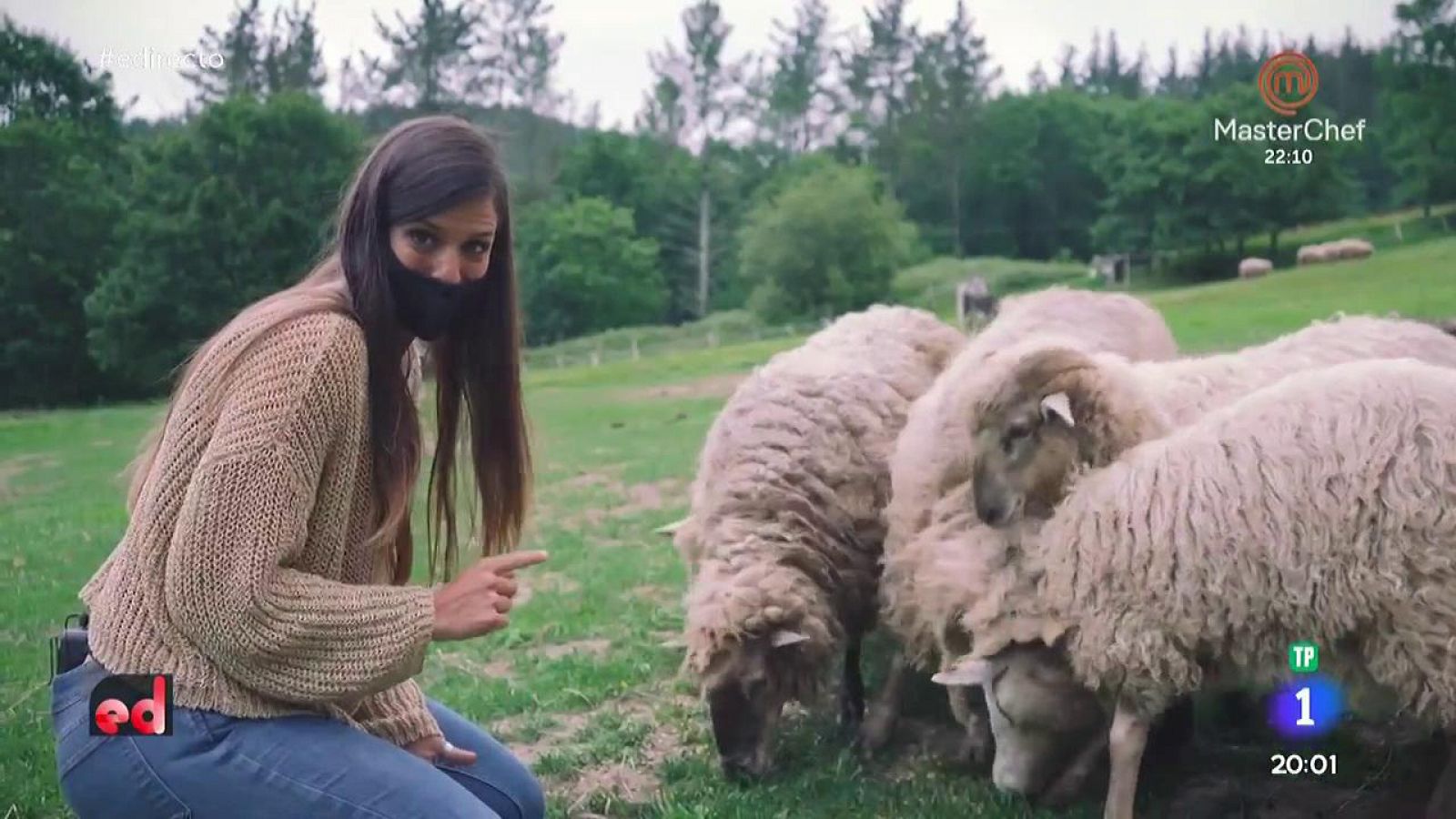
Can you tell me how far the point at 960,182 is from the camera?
32.1 feet

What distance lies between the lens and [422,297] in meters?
2.26

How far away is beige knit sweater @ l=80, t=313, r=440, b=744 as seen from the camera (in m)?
1.93

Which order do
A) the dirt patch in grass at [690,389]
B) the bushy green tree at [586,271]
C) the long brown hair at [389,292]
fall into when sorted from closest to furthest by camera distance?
the long brown hair at [389,292], the dirt patch in grass at [690,389], the bushy green tree at [586,271]

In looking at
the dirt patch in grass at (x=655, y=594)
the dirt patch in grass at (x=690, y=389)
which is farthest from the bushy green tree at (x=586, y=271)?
the dirt patch in grass at (x=655, y=594)

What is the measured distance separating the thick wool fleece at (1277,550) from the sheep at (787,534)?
95 cm

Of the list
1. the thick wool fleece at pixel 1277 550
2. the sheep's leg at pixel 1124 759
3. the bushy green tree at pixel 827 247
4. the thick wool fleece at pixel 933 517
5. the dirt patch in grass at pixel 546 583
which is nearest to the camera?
the thick wool fleece at pixel 1277 550

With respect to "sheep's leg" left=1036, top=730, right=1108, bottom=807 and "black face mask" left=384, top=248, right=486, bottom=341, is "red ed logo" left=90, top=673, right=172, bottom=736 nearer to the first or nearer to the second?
"black face mask" left=384, top=248, right=486, bottom=341

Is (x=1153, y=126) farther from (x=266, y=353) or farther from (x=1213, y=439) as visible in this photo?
(x=266, y=353)

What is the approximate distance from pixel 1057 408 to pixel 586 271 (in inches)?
305


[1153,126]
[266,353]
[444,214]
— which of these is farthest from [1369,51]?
[266,353]

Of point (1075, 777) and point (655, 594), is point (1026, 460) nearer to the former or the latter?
point (1075, 777)

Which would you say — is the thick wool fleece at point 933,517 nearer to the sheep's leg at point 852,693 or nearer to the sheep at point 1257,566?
the sheep at point 1257,566

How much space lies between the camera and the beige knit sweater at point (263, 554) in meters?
1.93

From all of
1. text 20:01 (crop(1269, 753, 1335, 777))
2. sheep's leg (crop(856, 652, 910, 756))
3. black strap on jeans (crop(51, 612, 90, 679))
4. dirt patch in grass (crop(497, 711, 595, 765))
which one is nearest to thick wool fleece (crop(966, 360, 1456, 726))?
text 20:01 (crop(1269, 753, 1335, 777))
